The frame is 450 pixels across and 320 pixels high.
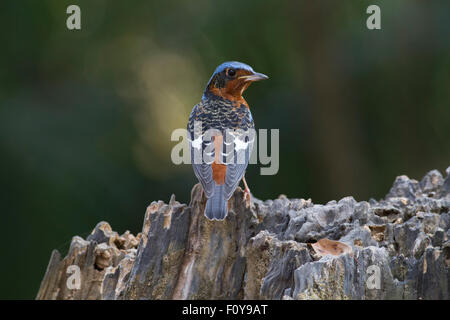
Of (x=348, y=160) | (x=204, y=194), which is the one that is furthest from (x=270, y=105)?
(x=204, y=194)

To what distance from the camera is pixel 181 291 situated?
11.9ft

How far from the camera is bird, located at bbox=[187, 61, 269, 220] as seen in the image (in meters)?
3.91

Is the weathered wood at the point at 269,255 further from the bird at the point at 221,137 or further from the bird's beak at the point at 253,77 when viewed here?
the bird's beak at the point at 253,77

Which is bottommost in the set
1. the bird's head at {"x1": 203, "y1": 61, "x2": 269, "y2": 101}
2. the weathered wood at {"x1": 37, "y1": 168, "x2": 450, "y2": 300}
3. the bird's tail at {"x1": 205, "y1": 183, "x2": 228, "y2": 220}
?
the weathered wood at {"x1": 37, "y1": 168, "x2": 450, "y2": 300}

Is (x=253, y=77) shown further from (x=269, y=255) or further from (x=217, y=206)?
(x=269, y=255)

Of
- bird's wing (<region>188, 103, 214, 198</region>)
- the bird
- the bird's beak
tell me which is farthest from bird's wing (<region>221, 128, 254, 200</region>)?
the bird's beak

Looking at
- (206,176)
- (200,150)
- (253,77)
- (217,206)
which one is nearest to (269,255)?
(217,206)

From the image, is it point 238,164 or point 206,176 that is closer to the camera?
point 206,176

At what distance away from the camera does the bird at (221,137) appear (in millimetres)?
3908

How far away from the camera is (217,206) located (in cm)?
376

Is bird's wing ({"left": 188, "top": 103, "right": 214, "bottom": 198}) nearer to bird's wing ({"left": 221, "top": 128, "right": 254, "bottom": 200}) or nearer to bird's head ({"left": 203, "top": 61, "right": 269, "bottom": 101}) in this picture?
bird's wing ({"left": 221, "top": 128, "right": 254, "bottom": 200})

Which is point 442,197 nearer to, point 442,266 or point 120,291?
point 442,266

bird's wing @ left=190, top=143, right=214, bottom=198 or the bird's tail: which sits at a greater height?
bird's wing @ left=190, top=143, right=214, bottom=198

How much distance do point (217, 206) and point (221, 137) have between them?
78 cm
